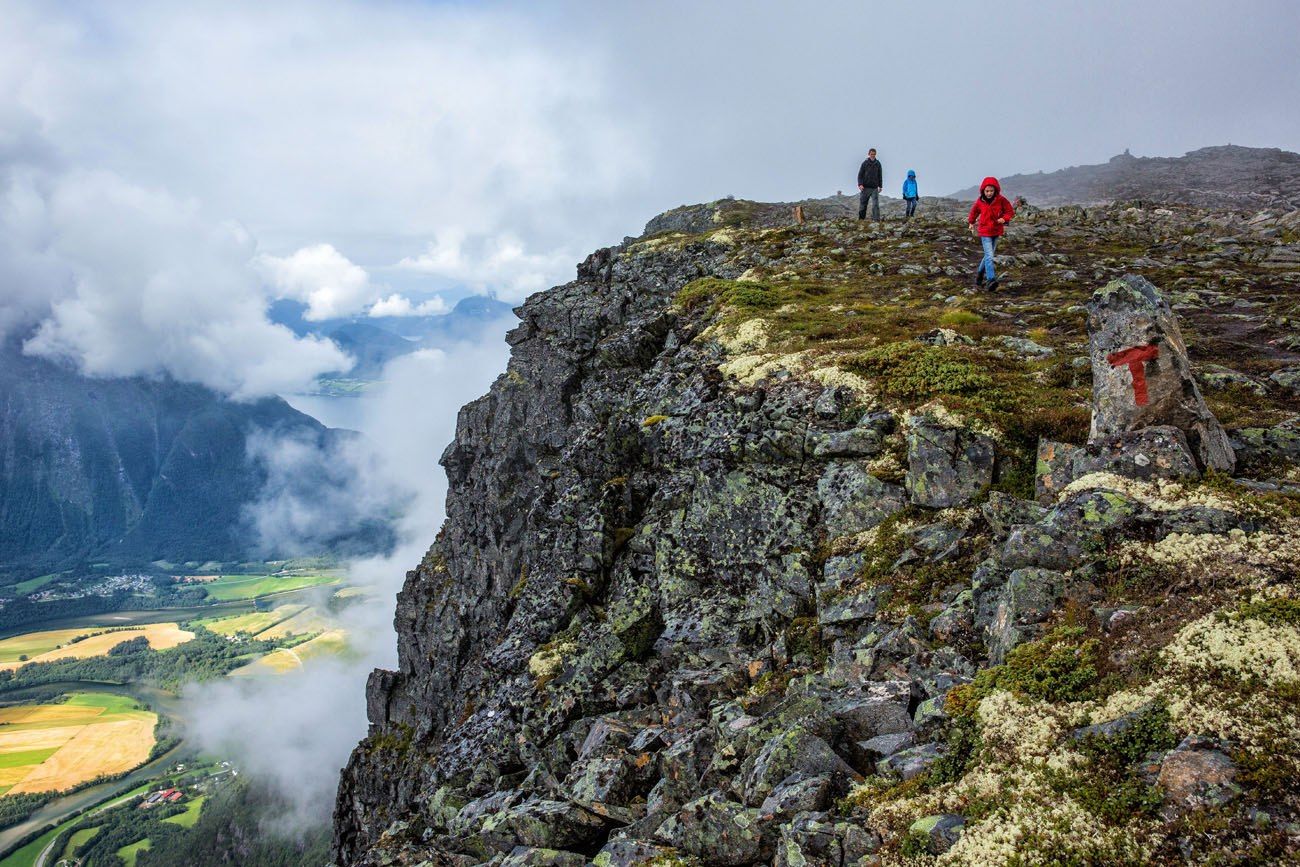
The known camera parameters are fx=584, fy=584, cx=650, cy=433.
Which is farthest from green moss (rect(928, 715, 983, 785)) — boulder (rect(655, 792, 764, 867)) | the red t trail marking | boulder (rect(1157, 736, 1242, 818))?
the red t trail marking

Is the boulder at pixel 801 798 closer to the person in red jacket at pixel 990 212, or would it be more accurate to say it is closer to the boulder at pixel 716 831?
the boulder at pixel 716 831

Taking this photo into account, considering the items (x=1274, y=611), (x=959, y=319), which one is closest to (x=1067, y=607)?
(x=1274, y=611)

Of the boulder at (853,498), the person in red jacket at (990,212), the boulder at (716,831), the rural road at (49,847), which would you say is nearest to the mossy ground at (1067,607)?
the boulder at (853,498)

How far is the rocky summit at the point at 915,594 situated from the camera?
729 cm

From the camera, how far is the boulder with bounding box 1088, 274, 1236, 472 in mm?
12078

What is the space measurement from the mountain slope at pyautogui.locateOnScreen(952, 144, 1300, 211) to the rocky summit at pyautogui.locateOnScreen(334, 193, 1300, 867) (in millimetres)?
51478

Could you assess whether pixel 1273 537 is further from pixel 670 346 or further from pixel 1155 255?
pixel 1155 255

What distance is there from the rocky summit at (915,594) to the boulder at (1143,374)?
59mm

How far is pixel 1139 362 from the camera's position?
12703 millimetres

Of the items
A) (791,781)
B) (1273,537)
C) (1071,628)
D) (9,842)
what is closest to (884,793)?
(791,781)

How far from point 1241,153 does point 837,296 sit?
14441cm

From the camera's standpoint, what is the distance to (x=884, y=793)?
838 cm

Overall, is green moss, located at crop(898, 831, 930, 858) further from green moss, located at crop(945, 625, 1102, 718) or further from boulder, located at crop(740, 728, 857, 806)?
green moss, located at crop(945, 625, 1102, 718)

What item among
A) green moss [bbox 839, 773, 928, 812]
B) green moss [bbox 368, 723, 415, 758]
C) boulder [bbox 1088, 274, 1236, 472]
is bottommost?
green moss [bbox 368, 723, 415, 758]
